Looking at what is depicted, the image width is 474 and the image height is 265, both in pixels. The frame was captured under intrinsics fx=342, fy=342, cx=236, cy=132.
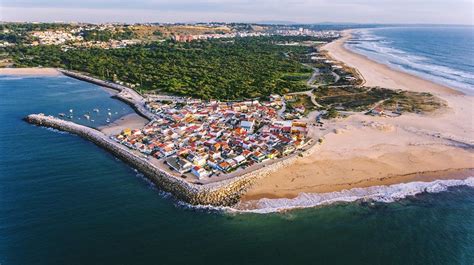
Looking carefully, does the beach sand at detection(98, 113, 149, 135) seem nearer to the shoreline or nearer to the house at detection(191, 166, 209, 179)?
the house at detection(191, 166, 209, 179)

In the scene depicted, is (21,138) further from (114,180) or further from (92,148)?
(114,180)

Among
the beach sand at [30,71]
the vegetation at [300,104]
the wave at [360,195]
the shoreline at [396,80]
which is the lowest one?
the wave at [360,195]

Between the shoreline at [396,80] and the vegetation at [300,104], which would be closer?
the vegetation at [300,104]

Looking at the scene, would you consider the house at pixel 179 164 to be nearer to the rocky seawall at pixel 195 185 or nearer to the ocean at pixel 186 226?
the rocky seawall at pixel 195 185

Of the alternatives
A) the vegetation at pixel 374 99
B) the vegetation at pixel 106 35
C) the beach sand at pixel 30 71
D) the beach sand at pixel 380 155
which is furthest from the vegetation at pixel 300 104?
the vegetation at pixel 106 35

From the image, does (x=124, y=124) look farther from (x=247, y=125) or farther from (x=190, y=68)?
(x=190, y=68)

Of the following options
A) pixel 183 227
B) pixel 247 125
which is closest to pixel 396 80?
pixel 247 125
